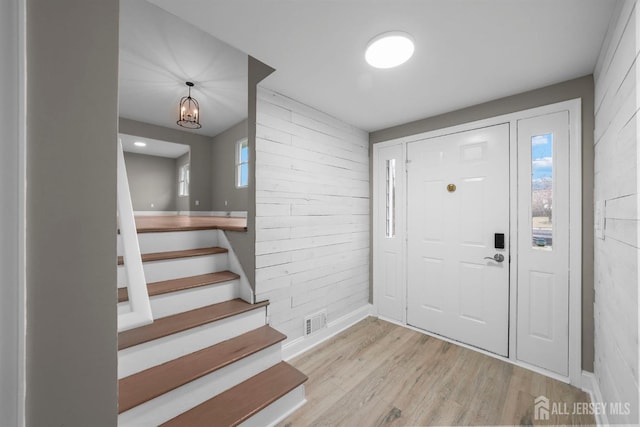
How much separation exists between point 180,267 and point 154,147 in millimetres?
6071

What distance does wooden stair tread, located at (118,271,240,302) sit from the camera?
1.68 metres

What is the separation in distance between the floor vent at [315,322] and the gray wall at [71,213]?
1789 mm

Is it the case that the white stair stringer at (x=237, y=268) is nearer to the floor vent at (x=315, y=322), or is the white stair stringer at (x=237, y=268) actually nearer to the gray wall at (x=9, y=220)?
the floor vent at (x=315, y=322)

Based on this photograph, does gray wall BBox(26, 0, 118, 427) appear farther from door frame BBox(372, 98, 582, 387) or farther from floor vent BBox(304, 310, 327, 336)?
door frame BBox(372, 98, 582, 387)

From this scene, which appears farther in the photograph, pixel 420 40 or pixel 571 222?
pixel 571 222

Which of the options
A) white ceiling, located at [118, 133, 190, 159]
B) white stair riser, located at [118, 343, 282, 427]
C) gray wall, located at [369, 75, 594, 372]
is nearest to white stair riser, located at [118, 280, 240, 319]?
white stair riser, located at [118, 343, 282, 427]

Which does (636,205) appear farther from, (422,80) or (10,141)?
(10,141)

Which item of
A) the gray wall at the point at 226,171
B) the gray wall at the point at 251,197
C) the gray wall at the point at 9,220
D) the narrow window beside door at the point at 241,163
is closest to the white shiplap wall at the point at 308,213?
the gray wall at the point at 251,197

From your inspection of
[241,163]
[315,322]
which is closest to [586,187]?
[315,322]

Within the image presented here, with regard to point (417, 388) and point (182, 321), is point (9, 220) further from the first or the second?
point (417, 388)

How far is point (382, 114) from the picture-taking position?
8.80ft

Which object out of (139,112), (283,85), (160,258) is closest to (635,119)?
(283,85)

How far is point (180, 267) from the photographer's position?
2.01 m

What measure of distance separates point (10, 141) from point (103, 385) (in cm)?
74
